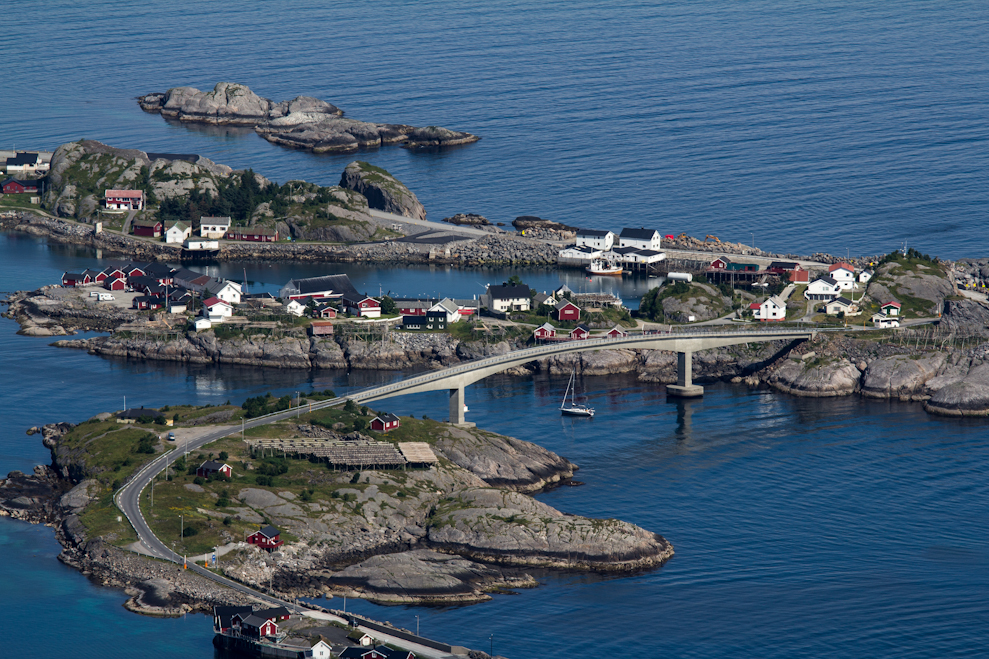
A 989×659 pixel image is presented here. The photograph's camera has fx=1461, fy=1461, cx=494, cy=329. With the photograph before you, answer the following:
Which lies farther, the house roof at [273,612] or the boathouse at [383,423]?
the boathouse at [383,423]

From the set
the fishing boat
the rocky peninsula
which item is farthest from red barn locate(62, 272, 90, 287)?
the fishing boat

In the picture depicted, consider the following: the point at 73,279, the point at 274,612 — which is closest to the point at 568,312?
the point at 73,279

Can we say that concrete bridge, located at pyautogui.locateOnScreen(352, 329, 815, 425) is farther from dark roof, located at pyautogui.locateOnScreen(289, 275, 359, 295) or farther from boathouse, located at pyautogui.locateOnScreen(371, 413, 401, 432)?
dark roof, located at pyautogui.locateOnScreen(289, 275, 359, 295)

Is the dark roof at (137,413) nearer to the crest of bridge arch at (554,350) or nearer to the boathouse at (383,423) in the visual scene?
the crest of bridge arch at (554,350)

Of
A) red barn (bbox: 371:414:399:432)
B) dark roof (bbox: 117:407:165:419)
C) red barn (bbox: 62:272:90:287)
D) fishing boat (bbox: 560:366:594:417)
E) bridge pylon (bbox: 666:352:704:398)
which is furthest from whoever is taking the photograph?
red barn (bbox: 62:272:90:287)

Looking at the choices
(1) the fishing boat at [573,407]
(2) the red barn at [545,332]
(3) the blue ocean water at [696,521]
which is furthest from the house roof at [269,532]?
(2) the red barn at [545,332]

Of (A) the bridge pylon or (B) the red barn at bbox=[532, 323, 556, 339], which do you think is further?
(B) the red barn at bbox=[532, 323, 556, 339]

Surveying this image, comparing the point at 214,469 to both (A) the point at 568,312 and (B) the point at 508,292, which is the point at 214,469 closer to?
(A) the point at 568,312

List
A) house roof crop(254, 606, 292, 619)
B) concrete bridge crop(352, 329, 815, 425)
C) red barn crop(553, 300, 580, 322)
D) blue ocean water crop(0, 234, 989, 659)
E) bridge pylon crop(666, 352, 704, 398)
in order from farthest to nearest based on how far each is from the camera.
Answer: red barn crop(553, 300, 580, 322)
bridge pylon crop(666, 352, 704, 398)
concrete bridge crop(352, 329, 815, 425)
blue ocean water crop(0, 234, 989, 659)
house roof crop(254, 606, 292, 619)

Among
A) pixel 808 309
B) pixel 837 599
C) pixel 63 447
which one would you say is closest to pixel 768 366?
pixel 808 309
